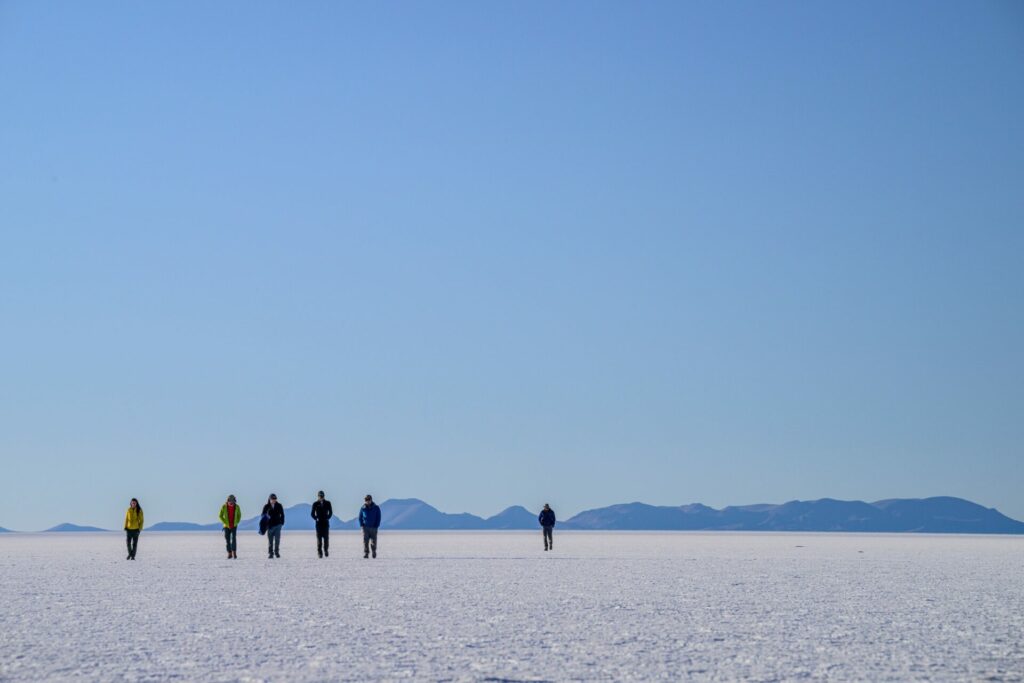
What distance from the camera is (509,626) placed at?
13.9 meters

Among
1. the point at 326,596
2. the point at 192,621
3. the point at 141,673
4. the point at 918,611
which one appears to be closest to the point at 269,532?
the point at 326,596

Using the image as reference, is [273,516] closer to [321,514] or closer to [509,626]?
→ [321,514]

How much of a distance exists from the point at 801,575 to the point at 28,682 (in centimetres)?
1801

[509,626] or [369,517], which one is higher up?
[369,517]

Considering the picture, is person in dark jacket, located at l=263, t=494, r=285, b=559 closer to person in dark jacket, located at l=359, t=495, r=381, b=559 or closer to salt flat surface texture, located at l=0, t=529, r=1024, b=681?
person in dark jacket, located at l=359, t=495, r=381, b=559

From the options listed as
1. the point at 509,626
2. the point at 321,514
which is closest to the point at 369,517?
the point at 321,514

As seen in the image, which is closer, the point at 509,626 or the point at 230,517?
the point at 509,626

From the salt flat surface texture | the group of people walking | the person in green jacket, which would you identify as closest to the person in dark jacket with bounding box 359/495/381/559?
the group of people walking

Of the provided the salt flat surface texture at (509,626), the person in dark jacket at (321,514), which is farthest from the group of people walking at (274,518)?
the salt flat surface texture at (509,626)

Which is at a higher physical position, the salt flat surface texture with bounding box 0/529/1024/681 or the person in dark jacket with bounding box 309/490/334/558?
the person in dark jacket with bounding box 309/490/334/558

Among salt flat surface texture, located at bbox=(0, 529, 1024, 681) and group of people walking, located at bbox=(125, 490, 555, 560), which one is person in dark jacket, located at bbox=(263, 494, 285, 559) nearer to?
group of people walking, located at bbox=(125, 490, 555, 560)

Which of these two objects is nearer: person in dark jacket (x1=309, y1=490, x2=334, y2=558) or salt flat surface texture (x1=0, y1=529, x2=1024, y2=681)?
salt flat surface texture (x1=0, y1=529, x2=1024, y2=681)

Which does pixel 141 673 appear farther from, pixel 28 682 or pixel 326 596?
pixel 326 596

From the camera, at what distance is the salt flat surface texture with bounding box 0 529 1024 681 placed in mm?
10477
